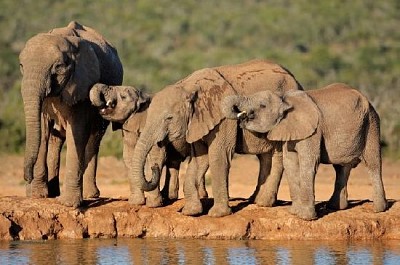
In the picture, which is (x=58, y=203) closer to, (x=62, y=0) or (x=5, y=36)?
(x=5, y=36)

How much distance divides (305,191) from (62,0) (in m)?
55.5

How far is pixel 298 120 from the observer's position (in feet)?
49.6

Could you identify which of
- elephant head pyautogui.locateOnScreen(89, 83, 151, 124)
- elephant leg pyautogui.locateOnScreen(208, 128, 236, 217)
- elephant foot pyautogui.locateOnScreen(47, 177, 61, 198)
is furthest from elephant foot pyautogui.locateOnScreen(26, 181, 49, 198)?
elephant leg pyautogui.locateOnScreen(208, 128, 236, 217)

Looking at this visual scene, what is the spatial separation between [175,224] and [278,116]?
1758 mm

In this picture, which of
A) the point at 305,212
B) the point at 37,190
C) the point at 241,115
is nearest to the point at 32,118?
the point at 37,190

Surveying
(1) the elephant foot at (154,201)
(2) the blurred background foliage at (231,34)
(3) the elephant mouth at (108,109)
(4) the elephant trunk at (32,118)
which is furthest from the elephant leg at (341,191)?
(2) the blurred background foliage at (231,34)

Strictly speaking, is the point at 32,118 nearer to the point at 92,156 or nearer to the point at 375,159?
the point at 92,156

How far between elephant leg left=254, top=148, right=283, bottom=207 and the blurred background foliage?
65.3 feet

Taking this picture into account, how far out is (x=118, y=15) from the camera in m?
65.7

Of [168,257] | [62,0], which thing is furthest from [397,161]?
[62,0]

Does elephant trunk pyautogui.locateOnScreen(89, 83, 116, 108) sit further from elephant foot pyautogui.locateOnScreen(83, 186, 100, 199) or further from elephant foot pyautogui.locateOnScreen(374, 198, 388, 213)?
elephant foot pyautogui.locateOnScreen(374, 198, 388, 213)

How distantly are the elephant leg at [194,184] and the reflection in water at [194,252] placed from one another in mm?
389

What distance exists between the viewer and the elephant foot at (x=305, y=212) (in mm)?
15242

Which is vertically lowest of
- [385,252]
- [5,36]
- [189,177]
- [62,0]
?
[385,252]
